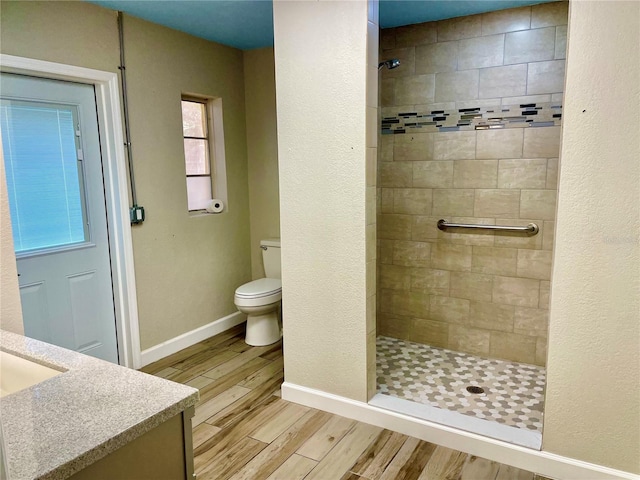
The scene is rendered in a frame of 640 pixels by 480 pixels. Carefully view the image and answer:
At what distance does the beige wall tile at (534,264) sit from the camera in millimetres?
2871

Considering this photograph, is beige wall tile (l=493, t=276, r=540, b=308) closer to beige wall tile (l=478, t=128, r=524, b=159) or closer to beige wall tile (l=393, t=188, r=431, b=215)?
beige wall tile (l=393, t=188, r=431, b=215)

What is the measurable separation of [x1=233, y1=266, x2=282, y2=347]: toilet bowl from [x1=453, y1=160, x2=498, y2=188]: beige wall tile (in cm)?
153

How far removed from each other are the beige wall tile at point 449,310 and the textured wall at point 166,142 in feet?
5.42

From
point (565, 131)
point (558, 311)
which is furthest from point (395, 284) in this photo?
point (565, 131)

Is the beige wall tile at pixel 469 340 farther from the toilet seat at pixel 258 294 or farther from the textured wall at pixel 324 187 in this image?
the toilet seat at pixel 258 294

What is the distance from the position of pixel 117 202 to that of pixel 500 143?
2.46m

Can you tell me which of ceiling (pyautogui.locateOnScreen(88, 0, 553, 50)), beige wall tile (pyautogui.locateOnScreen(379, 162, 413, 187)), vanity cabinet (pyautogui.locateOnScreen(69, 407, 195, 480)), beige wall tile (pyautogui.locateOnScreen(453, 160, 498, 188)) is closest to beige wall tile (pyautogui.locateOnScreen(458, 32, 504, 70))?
ceiling (pyautogui.locateOnScreen(88, 0, 553, 50))

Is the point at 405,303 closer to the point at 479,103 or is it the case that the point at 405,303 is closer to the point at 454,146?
the point at 454,146

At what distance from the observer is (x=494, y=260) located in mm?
3037

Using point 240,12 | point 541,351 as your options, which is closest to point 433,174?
point 541,351

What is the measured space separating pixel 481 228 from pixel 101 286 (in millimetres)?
2497

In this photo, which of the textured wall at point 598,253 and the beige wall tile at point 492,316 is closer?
the textured wall at point 598,253

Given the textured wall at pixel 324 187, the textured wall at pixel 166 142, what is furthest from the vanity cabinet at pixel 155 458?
the textured wall at pixel 166 142

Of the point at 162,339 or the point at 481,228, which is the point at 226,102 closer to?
the point at 162,339
